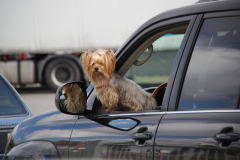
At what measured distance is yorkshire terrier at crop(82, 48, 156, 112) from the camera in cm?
262

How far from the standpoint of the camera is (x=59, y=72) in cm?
1413

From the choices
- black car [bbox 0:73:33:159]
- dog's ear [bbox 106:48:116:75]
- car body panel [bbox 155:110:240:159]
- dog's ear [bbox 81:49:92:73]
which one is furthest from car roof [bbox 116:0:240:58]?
black car [bbox 0:73:33:159]

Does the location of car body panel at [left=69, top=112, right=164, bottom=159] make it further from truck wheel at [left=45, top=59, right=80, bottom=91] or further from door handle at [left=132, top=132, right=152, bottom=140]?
truck wheel at [left=45, top=59, right=80, bottom=91]

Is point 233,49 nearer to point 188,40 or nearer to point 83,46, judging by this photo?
point 188,40

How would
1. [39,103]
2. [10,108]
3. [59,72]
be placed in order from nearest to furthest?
[10,108] < [39,103] < [59,72]

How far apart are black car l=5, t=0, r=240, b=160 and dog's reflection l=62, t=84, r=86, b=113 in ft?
0.19

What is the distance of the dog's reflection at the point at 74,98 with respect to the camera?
266cm

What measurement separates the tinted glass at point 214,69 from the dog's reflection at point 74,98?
0.84 meters

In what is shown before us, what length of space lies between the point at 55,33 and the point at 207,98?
12.6 metres

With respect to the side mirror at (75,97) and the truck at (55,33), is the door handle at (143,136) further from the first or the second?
the truck at (55,33)

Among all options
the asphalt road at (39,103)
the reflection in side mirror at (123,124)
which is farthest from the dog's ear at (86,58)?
the asphalt road at (39,103)

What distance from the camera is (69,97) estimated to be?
2.68m

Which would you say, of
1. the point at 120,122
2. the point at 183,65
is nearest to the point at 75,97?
the point at 120,122

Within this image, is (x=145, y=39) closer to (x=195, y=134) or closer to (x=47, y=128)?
(x=195, y=134)
